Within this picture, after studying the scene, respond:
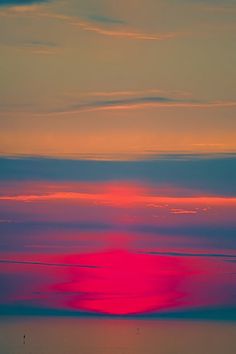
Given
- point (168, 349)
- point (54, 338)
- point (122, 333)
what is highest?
point (122, 333)

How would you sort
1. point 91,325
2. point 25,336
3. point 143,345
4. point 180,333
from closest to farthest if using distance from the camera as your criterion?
1. point 143,345
2. point 25,336
3. point 180,333
4. point 91,325

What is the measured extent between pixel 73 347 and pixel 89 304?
86.4 feet

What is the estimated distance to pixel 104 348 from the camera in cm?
11869

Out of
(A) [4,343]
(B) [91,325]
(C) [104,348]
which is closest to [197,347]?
(C) [104,348]

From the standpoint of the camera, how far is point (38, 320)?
7530 inches

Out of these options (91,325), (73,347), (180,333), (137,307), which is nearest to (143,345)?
(137,307)

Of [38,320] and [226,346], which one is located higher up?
[38,320]

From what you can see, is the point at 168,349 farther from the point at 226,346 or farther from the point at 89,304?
the point at 89,304

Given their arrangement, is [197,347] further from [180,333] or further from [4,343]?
[180,333]

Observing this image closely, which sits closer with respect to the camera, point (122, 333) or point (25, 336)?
point (25, 336)

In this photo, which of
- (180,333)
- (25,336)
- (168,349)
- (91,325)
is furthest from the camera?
(91,325)

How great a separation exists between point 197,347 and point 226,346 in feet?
11.3

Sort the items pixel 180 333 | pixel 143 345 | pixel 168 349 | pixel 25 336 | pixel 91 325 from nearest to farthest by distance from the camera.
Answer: pixel 168 349 < pixel 143 345 < pixel 25 336 < pixel 180 333 < pixel 91 325

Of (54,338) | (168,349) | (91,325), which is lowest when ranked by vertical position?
(168,349)
